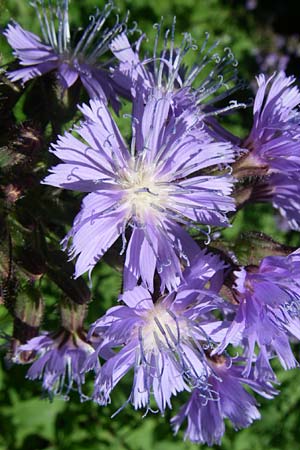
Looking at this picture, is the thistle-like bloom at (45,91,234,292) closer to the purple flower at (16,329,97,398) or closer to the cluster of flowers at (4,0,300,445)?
the cluster of flowers at (4,0,300,445)

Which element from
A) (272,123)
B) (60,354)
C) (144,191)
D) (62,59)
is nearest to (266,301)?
(144,191)

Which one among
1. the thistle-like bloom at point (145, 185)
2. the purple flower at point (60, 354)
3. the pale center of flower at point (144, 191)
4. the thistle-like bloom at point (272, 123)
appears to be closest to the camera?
the thistle-like bloom at point (145, 185)

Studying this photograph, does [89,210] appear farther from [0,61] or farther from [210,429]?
[210,429]

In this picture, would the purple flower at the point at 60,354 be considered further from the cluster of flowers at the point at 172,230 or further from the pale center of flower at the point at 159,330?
the pale center of flower at the point at 159,330

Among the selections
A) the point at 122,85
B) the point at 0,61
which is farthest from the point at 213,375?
the point at 0,61

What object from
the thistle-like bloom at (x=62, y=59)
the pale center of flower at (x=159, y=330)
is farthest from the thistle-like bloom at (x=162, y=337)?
the thistle-like bloom at (x=62, y=59)

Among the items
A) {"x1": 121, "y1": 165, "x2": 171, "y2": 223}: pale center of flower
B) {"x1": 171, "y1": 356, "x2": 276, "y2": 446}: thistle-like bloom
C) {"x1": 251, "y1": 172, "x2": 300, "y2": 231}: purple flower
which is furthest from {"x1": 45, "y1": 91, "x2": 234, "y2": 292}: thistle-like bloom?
{"x1": 171, "y1": 356, "x2": 276, "y2": 446}: thistle-like bloom

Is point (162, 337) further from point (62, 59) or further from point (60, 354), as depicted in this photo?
point (62, 59)
